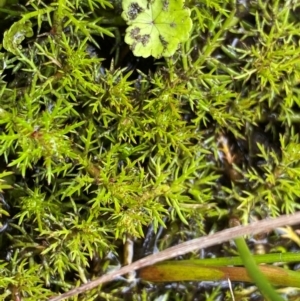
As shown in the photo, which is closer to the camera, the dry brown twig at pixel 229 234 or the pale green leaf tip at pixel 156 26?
the dry brown twig at pixel 229 234

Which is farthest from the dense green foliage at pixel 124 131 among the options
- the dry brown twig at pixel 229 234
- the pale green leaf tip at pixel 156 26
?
the dry brown twig at pixel 229 234

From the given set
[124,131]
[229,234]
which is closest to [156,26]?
[124,131]

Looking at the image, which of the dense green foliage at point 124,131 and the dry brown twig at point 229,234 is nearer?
the dry brown twig at point 229,234

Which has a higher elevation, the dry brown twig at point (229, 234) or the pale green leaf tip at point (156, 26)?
the pale green leaf tip at point (156, 26)

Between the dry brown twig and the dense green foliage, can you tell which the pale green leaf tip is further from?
the dry brown twig

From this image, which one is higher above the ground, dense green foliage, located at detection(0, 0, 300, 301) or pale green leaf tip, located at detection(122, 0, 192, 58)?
pale green leaf tip, located at detection(122, 0, 192, 58)

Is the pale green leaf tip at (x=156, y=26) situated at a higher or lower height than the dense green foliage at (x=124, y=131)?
higher

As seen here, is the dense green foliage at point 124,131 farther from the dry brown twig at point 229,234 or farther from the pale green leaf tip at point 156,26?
the dry brown twig at point 229,234

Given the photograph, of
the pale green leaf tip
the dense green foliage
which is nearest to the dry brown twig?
the dense green foliage

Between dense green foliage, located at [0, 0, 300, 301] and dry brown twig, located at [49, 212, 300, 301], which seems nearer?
dry brown twig, located at [49, 212, 300, 301]
